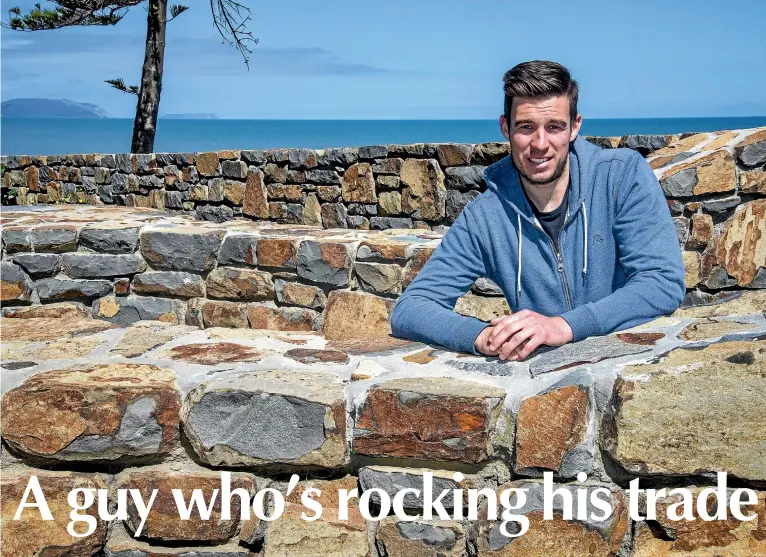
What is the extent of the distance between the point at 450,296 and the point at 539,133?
49 centimetres

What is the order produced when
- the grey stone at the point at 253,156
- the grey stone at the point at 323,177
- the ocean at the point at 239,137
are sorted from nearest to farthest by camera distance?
the grey stone at the point at 323,177
the grey stone at the point at 253,156
the ocean at the point at 239,137

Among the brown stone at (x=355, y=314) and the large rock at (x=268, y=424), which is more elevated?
the large rock at (x=268, y=424)

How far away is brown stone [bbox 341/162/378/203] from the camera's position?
17.4 feet

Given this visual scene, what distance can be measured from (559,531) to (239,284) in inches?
114

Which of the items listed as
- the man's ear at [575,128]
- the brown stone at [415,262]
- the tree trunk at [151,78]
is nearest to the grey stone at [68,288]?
the brown stone at [415,262]

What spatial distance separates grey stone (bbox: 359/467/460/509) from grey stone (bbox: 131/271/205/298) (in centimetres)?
278

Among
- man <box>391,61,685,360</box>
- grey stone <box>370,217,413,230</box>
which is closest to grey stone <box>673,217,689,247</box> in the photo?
man <box>391,61,685,360</box>

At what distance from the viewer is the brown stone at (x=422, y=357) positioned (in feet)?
5.92

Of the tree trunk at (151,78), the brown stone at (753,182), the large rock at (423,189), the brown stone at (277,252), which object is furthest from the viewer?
the tree trunk at (151,78)

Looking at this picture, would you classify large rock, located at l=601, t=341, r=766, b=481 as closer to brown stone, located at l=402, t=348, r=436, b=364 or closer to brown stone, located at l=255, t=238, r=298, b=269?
brown stone, located at l=402, t=348, r=436, b=364

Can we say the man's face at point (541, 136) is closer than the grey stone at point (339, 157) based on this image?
Yes

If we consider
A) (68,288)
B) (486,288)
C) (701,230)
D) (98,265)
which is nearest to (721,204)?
(701,230)

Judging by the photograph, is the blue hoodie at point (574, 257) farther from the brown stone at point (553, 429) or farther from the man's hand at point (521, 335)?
the brown stone at point (553, 429)

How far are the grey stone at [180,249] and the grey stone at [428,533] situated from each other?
2.78 meters
